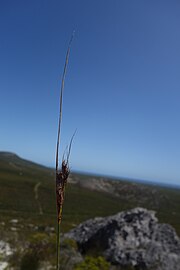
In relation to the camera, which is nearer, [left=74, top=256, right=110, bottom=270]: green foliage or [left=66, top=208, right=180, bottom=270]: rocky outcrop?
[left=74, top=256, right=110, bottom=270]: green foliage

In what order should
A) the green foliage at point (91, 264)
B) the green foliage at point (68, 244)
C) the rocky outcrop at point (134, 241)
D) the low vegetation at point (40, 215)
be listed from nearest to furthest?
the green foliage at point (91, 264), the low vegetation at point (40, 215), the green foliage at point (68, 244), the rocky outcrop at point (134, 241)

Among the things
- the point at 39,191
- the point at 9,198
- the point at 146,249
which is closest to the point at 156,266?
the point at 146,249

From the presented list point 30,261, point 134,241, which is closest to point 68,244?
point 30,261

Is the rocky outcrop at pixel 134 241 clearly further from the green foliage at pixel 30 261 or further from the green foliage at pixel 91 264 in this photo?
the green foliage at pixel 91 264

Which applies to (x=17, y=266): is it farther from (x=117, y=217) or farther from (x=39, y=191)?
(x=39, y=191)

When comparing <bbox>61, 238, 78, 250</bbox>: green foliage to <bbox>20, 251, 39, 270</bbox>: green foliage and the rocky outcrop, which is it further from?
the rocky outcrop

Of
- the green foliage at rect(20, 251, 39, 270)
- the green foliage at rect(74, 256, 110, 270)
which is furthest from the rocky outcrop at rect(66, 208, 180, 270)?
the green foliage at rect(74, 256, 110, 270)

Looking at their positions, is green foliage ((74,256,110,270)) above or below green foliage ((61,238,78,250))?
above

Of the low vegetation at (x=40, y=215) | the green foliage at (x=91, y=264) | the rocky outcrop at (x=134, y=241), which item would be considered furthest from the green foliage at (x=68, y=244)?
the green foliage at (x=91, y=264)
